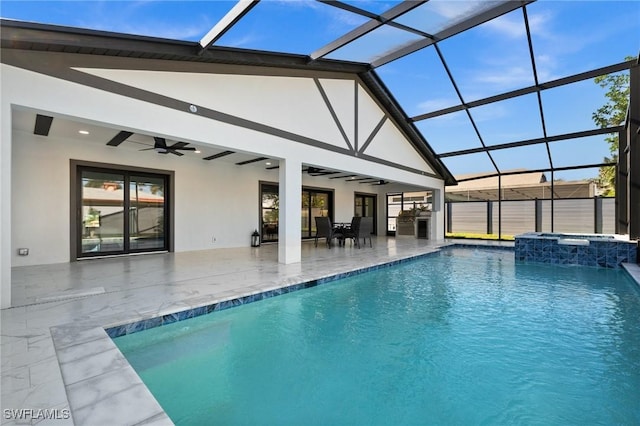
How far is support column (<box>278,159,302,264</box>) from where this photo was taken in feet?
21.0

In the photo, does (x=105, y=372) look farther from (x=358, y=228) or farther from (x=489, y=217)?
(x=489, y=217)

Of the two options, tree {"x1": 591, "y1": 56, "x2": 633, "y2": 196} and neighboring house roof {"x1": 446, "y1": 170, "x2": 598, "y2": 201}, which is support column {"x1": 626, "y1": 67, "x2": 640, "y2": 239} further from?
neighboring house roof {"x1": 446, "y1": 170, "x2": 598, "y2": 201}

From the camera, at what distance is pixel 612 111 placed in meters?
9.05

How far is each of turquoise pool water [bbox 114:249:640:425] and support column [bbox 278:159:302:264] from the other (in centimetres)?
187

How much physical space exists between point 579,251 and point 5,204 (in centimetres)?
1073

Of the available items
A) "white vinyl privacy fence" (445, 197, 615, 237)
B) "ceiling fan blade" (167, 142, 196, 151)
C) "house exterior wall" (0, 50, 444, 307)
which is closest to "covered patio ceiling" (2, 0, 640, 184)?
"house exterior wall" (0, 50, 444, 307)

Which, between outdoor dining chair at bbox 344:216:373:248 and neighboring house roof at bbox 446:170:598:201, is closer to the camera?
outdoor dining chair at bbox 344:216:373:248

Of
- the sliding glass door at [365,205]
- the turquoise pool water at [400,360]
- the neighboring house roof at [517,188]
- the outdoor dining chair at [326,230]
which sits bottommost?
the turquoise pool water at [400,360]

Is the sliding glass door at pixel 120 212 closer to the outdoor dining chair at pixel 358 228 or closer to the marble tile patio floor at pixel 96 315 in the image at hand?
the marble tile patio floor at pixel 96 315

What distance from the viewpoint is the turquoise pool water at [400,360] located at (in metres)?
2.08

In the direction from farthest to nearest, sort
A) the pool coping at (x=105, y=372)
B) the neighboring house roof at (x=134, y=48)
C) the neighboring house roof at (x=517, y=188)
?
the neighboring house roof at (x=517, y=188) < the neighboring house roof at (x=134, y=48) < the pool coping at (x=105, y=372)

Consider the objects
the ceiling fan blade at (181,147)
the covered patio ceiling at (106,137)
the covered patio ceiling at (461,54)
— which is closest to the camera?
the covered patio ceiling at (461,54)

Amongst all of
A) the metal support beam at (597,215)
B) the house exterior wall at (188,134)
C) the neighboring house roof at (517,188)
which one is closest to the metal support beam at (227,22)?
the house exterior wall at (188,134)

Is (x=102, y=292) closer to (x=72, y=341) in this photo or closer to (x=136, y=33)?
(x=72, y=341)
